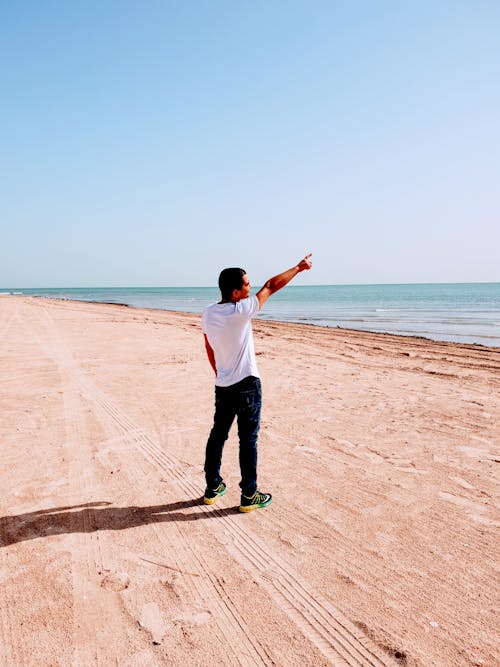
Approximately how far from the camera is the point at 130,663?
82.7 inches

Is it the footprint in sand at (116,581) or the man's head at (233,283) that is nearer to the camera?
the footprint in sand at (116,581)

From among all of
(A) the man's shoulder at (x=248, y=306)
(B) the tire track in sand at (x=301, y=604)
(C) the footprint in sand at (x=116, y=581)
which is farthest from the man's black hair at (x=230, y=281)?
(C) the footprint in sand at (x=116, y=581)

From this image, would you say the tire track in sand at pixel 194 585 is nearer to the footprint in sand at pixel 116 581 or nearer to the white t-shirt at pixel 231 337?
the footprint in sand at pixel 116 581

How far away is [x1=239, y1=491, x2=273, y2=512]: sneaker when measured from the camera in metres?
3.56

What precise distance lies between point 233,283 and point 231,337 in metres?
0.41

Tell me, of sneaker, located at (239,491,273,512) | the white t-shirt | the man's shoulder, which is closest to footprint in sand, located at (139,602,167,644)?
sneaker, located at (239,491,273,512)

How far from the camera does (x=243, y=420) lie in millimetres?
3422

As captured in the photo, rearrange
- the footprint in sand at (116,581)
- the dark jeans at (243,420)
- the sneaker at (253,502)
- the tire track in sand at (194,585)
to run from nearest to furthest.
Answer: the tire track in sand at (194,585)
the footprint in sand at (116,581)
the dark jeans at (243,420)
the sneaker at (253,502)

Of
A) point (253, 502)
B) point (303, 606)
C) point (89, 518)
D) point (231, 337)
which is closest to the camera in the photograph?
point (303, 606)

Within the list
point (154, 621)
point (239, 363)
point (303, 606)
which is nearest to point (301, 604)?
point (303, 606)

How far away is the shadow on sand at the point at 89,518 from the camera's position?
325 cm

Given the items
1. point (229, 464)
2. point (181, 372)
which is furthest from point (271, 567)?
point (181, 372)

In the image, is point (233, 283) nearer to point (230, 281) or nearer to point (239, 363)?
point (230, 281)

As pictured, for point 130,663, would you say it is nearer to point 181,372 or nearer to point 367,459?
point 367,459
